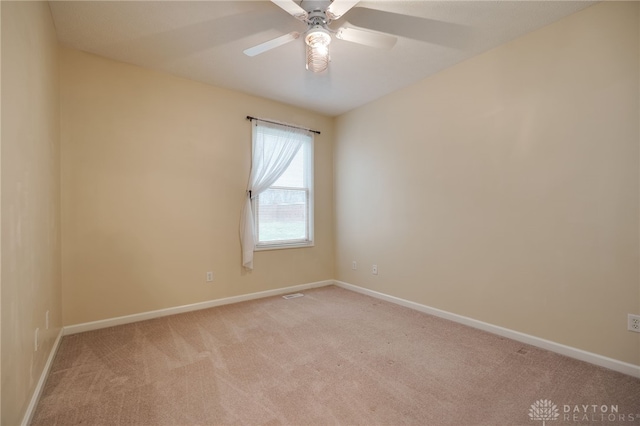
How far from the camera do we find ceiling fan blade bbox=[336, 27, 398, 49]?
1950 mm

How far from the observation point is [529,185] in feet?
8.11

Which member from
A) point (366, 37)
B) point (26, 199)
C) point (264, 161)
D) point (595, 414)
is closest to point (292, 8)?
point (366, 37)

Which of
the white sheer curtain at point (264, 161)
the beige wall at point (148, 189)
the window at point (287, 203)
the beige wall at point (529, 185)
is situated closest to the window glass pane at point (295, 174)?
the window at point (287, 203)

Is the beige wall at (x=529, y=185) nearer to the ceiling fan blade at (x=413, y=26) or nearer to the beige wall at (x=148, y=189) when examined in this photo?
the ceiling fan blade at (x=413, y=26)

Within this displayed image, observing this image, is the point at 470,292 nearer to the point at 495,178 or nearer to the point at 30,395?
the point at 495,178

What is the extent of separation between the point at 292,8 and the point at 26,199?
6.33 feet

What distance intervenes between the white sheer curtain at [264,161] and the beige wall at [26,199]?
1816mm

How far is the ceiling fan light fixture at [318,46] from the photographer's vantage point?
1.99m

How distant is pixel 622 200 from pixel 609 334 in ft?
3.20

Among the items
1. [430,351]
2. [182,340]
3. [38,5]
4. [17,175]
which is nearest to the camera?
[17,175]

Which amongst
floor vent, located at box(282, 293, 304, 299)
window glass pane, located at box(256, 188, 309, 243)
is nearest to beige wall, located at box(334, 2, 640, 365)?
floor vent, located at box(282, 293, 304, 299)

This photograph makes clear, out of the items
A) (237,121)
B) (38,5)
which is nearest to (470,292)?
(237,121)

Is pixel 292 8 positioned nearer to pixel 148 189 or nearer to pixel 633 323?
pixel 148 189

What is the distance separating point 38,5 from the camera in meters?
1.86
